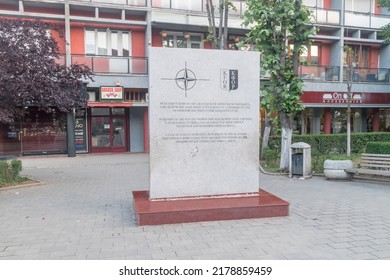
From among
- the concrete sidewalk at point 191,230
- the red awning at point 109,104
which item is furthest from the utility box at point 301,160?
the red awning at point 109,104

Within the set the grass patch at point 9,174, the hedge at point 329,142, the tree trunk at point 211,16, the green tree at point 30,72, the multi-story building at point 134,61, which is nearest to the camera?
the green tree at point 30,72

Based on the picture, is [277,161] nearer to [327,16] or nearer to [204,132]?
[204,132]

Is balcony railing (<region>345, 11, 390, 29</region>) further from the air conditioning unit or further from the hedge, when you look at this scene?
the air conditioning unit

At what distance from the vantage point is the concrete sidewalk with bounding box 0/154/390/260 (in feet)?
14.6

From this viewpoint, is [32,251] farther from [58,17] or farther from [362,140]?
[362,140]

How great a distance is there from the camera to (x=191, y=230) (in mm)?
5316

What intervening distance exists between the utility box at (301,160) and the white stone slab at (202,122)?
14.6 feet

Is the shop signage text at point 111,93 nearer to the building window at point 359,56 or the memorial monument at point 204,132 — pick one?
the memorial monument at point 204,132

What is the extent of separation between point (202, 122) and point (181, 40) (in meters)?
15.5

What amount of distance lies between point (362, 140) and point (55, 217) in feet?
52.4

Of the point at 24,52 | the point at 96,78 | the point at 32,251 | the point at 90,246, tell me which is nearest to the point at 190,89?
the point at 90,246

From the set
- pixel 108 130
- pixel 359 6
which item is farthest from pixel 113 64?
pixel 359 6

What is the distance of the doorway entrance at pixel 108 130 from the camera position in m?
19.7

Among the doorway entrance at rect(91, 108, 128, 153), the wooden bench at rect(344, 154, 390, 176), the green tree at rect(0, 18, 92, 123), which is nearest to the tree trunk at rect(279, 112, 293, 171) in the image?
the wooden bench at rect(344, 154, 390, 176)
